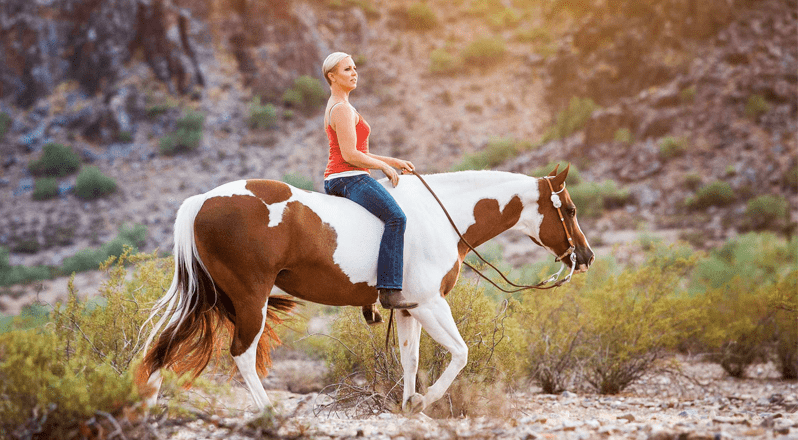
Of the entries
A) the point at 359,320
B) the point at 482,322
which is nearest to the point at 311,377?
the point at 359,320

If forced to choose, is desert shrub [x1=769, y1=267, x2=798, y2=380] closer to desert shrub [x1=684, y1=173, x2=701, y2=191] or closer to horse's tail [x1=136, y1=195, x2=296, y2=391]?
horse's tail [x1=136, y1=195, x2=296, y2=391]

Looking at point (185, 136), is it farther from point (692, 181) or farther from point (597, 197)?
point (692, 181)

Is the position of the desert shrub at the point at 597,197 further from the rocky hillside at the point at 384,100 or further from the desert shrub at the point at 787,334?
the desert shrub at the point at 787,334

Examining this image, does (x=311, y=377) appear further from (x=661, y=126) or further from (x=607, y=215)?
(x=661, y=126)

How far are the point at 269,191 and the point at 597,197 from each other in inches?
882

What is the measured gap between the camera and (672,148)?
2512 centimetres

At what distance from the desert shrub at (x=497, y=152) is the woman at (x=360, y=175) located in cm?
2536

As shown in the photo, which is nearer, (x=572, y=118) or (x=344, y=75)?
(x=344, y=75)

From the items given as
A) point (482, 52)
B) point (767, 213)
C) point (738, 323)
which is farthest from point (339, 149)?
point (482, 52)

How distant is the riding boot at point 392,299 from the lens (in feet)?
11.8

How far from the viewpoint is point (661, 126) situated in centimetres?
2653

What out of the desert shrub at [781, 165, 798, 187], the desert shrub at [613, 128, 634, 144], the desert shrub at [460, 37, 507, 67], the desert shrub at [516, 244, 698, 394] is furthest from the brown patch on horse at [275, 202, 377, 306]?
the desert shrub at [460, 37, 507, 67]

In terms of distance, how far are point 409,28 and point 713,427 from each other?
4018cm

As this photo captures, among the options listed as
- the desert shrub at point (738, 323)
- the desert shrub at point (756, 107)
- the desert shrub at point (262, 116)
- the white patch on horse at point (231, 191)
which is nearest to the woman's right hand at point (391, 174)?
the white patch on horse at point (231, 191)
